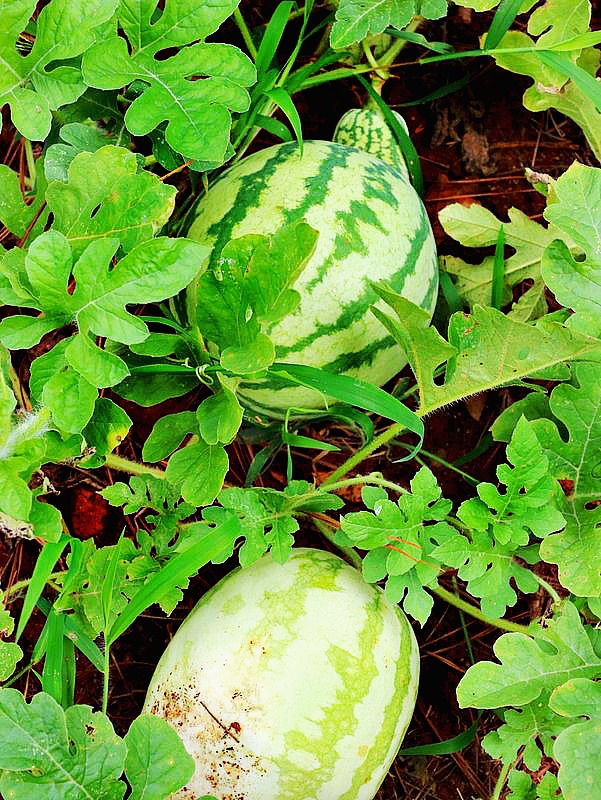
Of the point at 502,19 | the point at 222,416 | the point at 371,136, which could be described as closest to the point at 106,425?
the point at 222,416

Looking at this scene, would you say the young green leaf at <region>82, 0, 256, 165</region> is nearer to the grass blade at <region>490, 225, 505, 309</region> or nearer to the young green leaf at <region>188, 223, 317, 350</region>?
the young green leaf at <region>188, 223, 317, 350</region>

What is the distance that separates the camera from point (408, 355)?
165 centimetres

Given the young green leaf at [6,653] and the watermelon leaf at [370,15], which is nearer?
the young green leaf at [6,653]

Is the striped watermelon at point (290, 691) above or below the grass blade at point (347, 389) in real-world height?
below

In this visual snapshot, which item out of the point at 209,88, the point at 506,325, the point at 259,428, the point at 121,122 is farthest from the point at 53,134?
the point at 506,325

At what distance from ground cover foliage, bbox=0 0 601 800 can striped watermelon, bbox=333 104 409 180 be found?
0.52 ft

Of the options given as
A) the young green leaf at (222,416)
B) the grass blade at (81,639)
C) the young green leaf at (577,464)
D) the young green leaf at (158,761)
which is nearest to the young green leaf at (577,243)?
the young green leaf at (577,464)

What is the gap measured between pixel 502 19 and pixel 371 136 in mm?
406

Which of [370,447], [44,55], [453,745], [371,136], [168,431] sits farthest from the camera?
[453,745]

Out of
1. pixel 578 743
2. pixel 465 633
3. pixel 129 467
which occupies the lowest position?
pixel 465 633

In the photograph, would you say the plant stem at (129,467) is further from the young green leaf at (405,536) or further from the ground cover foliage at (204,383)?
the young green leaf at (405,536)

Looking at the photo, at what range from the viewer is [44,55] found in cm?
146

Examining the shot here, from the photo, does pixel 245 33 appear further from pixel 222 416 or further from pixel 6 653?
pixel 6 653

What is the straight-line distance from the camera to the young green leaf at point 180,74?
4.76 feet
